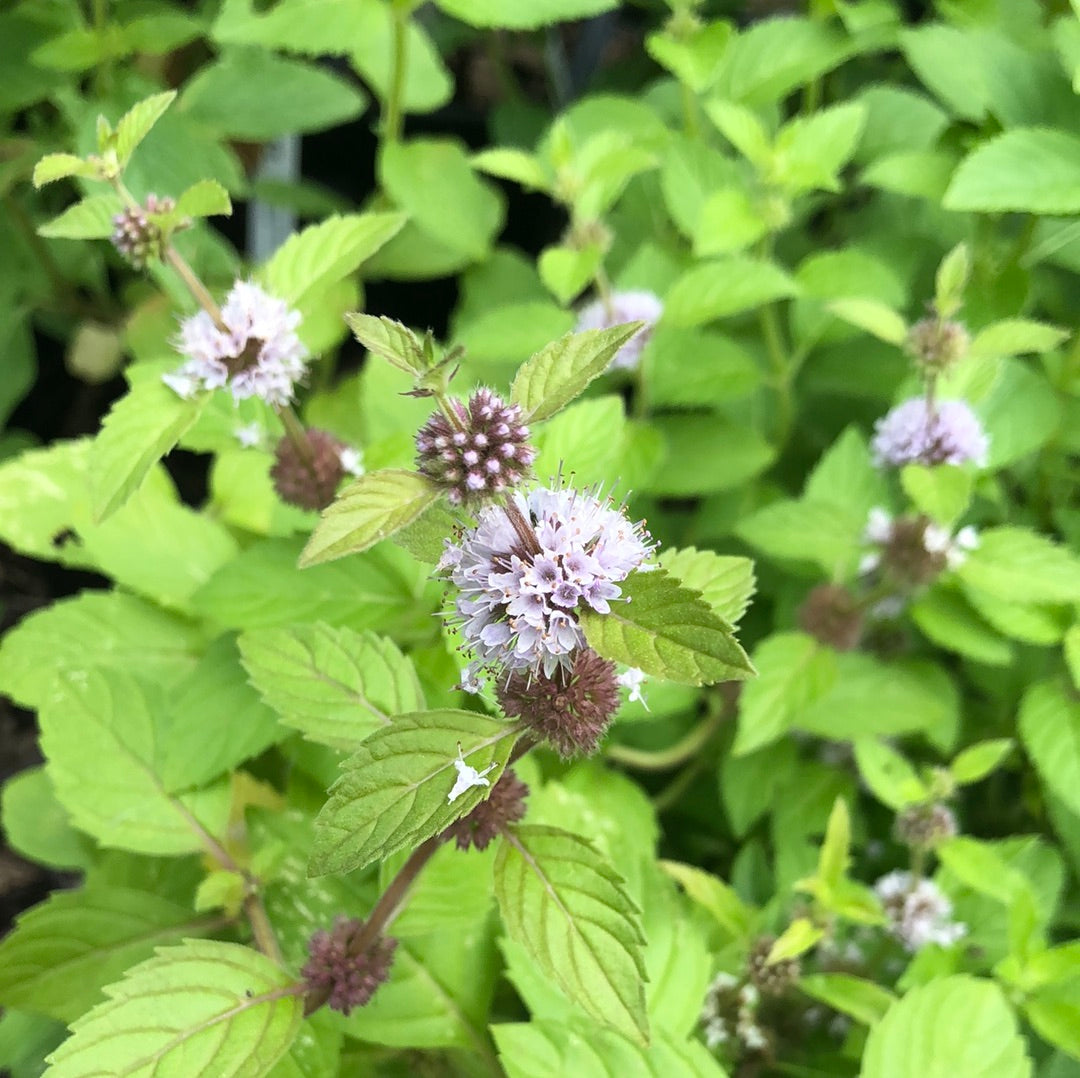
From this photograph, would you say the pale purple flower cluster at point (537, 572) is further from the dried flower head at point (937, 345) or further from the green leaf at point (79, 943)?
the dried flower head at point (937, 345)

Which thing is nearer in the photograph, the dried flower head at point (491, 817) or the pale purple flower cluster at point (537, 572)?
the pale purple flower cluster at point (537, 572)

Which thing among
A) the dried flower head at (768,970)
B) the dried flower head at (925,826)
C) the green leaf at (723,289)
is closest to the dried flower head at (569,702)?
the dried flower head at (768,970)

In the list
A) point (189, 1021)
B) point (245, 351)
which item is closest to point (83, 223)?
point (245, 351)

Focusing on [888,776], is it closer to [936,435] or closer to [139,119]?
[936,435]

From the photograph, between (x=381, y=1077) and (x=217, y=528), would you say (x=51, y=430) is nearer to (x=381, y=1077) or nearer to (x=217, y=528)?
(x=217, y=528)

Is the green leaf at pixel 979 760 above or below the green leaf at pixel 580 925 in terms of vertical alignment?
below

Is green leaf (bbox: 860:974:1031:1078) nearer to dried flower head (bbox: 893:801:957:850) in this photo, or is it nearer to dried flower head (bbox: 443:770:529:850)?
dried flower head (bbox: 893:801:957:850)

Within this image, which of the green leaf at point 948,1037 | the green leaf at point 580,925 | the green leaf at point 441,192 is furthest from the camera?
the green leaf at point 441,192

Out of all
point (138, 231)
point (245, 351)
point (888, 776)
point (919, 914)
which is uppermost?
point (138, 231)
